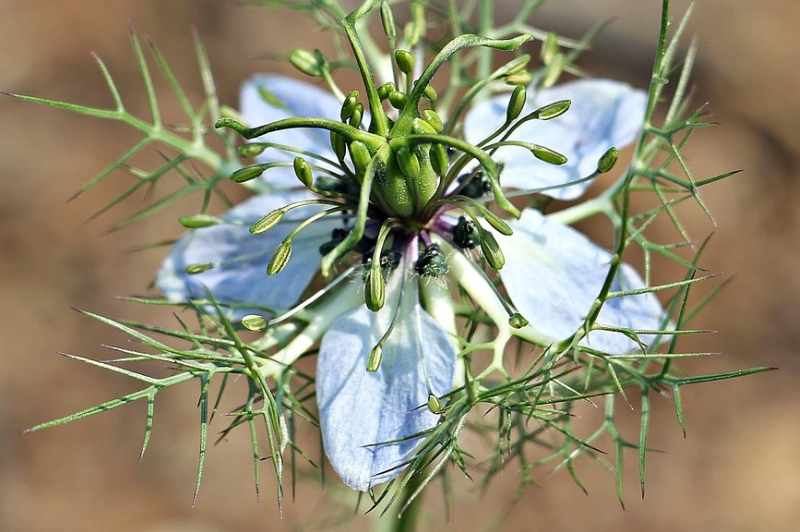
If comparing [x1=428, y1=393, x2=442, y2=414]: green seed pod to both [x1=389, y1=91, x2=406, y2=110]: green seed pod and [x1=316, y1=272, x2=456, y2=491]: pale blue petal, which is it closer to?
[x1=316, y1=272, x2=456, y2=491]: pale blue petal

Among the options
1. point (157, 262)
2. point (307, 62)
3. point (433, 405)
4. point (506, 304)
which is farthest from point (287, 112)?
point (157, 262)

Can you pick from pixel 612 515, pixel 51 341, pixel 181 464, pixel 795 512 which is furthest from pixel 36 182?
pixel 795 512

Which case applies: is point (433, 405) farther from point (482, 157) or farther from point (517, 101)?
point (517, 101)

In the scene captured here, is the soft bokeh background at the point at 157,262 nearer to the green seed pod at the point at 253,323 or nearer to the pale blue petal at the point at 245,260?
the pale blue petal at the point at 245,260

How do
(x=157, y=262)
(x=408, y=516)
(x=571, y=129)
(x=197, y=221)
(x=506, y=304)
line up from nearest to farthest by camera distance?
(x=506, y=304) → (x=197, y=221) → (x=571, y=129) → (x=408, y=516) → (x=157, y=262)

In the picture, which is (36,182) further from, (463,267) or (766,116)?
(766,116)
